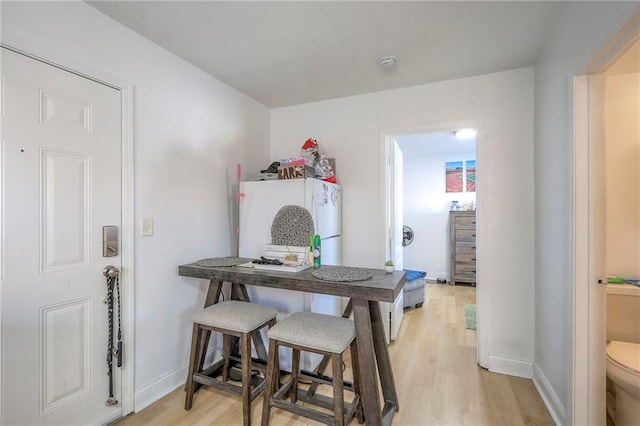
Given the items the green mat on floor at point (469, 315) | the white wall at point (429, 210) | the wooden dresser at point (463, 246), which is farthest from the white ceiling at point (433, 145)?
the green mat on floor at point (469, 315)

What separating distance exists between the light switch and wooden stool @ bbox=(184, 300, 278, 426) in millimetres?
605

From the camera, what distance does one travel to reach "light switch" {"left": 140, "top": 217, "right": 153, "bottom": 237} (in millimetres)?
1826

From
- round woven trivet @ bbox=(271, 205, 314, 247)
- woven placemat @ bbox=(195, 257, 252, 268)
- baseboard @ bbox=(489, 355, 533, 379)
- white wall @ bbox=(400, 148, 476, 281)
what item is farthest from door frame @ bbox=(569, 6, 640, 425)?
white wall @ bbox=(400, 148, 476, 281)

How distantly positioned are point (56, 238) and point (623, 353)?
2949 mm

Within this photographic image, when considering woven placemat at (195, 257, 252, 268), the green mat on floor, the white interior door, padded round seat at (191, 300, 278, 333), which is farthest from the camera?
the green mat on floor

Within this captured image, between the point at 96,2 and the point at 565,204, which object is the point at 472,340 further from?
the point at 96,2

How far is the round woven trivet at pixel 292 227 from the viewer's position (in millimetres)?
2105

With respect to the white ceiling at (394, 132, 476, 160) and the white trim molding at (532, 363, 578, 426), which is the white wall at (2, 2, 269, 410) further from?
the white ceiling at (394, 132, 476, 160)

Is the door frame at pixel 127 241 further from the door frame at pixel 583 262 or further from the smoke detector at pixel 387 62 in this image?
the door frame at pixel 583 262

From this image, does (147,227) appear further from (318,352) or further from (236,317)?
(318,352)

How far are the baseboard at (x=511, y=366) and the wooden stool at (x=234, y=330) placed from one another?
5.81ft

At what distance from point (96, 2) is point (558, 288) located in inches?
118

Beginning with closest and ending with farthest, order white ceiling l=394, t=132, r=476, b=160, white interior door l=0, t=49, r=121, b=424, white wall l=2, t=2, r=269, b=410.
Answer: white interior door l=0, t=49, r=121, b=424, white wall l=2, t=2, r=269, b=410, white ceiling l=394, t=132, r=476, b=160

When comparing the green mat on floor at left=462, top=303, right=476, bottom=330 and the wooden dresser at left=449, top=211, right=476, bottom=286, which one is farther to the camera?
the wooden dresser at left=449, top=211, right=476, bottom=286
